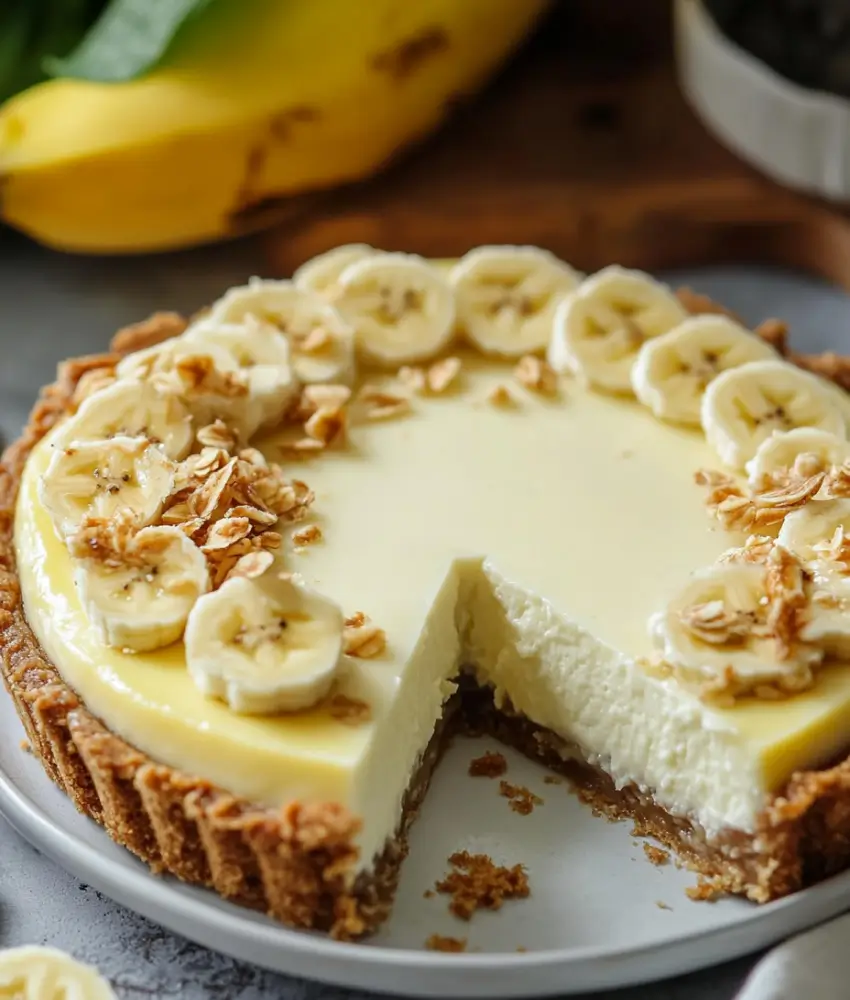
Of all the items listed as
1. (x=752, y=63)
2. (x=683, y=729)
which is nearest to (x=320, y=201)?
(x=752, y=63)

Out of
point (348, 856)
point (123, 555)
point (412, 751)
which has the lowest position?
point (412, 751)

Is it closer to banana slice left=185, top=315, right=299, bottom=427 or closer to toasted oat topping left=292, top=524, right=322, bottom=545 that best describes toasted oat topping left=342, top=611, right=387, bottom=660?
toasted oat topping left=292, top=524, right=322, bottom=545

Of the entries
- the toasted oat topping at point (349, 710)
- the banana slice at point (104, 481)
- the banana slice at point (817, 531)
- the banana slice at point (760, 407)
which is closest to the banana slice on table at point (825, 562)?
the banana slice at point (817, 531)

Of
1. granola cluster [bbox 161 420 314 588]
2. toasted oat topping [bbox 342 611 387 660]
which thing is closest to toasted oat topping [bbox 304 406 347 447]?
granola cluster [bbox 161 420 314 588]

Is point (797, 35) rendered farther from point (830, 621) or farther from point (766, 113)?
point (830, 621)

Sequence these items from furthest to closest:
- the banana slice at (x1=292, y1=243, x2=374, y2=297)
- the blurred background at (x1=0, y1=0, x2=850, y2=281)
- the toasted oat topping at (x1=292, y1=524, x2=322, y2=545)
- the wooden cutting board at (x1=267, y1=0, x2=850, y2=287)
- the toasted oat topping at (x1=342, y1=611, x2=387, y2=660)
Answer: the wooden cutting board at (x1=267, y1=0, x2=850, y2=287), the blurred background at (x1=0, y1=0, x2=850, y2=281), the banana slice at (x1=292, y1=243, x2=374, y2=297), the toasted oat topping at (x1=292, y1=524, x2=322, y2=545), the toasted oat topping at (x1=342, y1=611, x2=387, y2=660)

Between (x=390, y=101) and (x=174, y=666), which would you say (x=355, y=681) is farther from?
(x=390, y=101)

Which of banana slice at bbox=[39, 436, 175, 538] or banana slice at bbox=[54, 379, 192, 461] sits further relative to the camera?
banana slice at bbox=[54, 379, 192, 461]

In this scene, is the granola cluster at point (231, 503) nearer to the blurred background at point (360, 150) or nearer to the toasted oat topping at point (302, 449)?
the toasted oat topping at point (302, 449)
